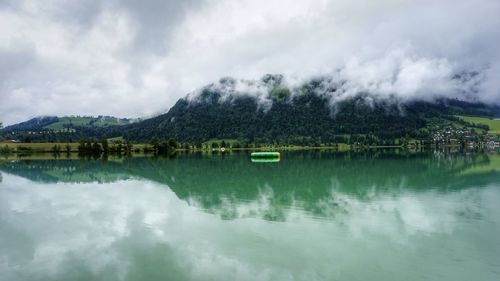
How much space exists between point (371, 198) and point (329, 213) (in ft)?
30.8

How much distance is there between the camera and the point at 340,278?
17.6 metres

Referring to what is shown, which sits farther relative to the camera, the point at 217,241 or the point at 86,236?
the point at 86,236

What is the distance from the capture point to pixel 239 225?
1147 inches

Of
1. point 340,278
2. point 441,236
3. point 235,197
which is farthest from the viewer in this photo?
point 235,197

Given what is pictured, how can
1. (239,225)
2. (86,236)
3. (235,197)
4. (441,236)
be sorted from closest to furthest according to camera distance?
(441,236), (86,236), (239,225), (235,197)

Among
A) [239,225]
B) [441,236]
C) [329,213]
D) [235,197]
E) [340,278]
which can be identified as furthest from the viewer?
[235,197]

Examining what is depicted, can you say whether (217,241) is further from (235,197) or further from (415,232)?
(235,197)

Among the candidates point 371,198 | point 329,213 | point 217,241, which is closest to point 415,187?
point 371,198

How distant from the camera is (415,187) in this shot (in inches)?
1893

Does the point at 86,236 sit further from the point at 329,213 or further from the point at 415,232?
the point at 415,232

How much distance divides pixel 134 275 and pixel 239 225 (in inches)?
462

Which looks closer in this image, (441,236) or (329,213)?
(441,236)

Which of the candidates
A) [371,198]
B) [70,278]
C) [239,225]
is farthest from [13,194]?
[371,198]

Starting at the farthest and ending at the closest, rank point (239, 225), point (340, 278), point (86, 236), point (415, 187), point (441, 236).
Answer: point (415, 187)
point (239, 225)
point (86, 236)
point (441, 236)
point (340, 278)
